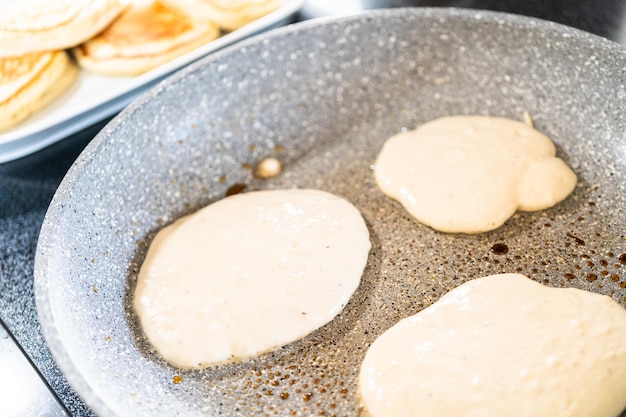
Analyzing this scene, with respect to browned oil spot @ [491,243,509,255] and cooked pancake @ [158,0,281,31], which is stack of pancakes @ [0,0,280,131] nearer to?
cooked pancake @ [158,0,281,31]

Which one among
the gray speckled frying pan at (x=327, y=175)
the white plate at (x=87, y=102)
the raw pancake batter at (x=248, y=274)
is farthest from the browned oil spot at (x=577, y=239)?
the white plate at (x=87, y=102)

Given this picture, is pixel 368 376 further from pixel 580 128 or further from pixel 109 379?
pixel 580 128

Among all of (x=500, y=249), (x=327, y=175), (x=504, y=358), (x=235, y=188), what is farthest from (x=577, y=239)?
(x=235, y=188)

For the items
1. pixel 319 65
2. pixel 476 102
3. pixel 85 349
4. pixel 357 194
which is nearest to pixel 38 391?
pixel 85 349

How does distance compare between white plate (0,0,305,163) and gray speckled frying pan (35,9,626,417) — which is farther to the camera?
white plate (0,0,305,163)

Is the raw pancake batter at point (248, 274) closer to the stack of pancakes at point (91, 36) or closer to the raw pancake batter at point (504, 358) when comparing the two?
the raw pancake batter at point (504, 358)

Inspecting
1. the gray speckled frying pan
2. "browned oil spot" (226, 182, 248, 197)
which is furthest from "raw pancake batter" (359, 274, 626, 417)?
"browned oil spot" (226, 182, 248, 197)

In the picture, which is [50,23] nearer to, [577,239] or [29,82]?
[29,82]
